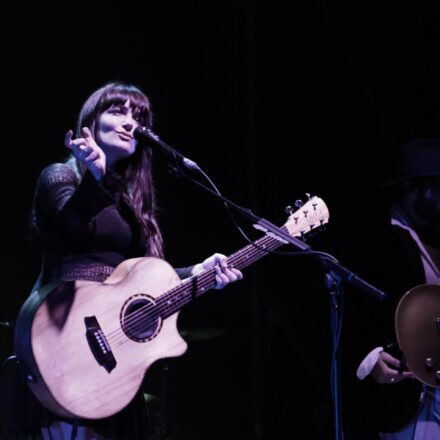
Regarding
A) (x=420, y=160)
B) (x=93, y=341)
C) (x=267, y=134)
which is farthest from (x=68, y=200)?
(x=267, y=134)

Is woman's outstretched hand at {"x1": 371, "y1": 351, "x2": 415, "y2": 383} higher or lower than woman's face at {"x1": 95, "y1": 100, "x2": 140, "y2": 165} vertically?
lower

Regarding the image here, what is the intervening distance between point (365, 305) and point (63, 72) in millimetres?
2138

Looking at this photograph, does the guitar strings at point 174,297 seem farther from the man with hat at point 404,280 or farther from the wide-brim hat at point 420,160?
the wide-brim hat at point 420,160

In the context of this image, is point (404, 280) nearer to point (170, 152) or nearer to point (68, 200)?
point (170, 152)

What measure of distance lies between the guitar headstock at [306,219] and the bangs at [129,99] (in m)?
0.78

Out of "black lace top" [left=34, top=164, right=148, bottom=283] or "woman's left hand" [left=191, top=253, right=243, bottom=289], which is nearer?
"black lace top" [left=34, top=164, right=148, bottom=283]

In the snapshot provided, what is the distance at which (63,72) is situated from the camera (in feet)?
11.3

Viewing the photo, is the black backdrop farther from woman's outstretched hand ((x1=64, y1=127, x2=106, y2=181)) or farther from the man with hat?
woman's outstretched hand ((x1=64, y1=127, x2=106, y2=181))

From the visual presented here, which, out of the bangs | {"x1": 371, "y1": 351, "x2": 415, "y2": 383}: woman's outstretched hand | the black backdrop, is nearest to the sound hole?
the bangs

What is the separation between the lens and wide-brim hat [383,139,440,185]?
311cm

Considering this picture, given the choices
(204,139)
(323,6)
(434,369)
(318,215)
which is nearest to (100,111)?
(318,215)

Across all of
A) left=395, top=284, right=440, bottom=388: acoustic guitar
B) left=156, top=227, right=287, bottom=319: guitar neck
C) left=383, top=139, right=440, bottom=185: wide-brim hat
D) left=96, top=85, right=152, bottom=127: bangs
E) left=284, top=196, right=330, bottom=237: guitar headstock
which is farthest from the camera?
left=383, top=139, right=440, bottom=185: wide-brim hat

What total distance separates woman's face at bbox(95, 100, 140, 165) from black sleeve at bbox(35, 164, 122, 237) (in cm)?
19

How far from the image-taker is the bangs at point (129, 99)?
2406 mm
